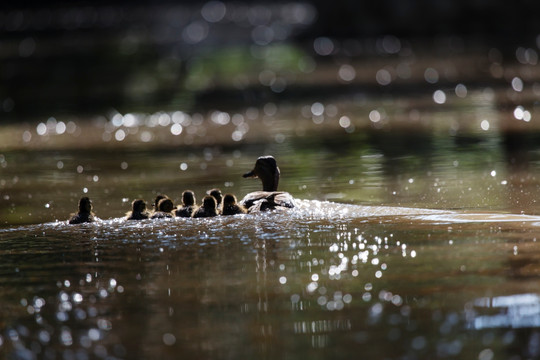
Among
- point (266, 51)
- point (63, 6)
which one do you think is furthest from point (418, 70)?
point (63, 6)

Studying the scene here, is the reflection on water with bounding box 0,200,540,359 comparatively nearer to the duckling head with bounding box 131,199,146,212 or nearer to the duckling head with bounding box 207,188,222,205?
the duckling head with bounding box 131,199,146,212

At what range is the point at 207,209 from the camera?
1034cm

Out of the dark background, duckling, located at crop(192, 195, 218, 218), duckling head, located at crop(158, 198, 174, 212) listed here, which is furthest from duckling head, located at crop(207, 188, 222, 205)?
the dark background

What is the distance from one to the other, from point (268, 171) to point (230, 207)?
135 centimetres

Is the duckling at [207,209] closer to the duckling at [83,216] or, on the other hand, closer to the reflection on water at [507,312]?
the duckling at [83,216]

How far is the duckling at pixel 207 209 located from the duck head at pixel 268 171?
1.45 m

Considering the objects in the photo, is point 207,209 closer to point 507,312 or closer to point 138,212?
point 138,212

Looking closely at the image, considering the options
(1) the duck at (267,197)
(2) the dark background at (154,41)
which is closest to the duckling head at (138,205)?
(1) the duck at (267,197)

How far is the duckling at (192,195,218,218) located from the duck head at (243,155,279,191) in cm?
145

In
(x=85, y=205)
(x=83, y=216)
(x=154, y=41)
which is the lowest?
(x=83, y=216)

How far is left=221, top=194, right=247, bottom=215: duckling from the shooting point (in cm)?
1044

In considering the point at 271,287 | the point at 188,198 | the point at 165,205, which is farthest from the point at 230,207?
the point at 271,287

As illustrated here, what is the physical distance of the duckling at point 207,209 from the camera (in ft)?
33.8

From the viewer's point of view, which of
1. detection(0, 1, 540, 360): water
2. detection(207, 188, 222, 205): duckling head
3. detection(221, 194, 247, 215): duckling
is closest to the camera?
detection(0, 1, 540, 360): water
